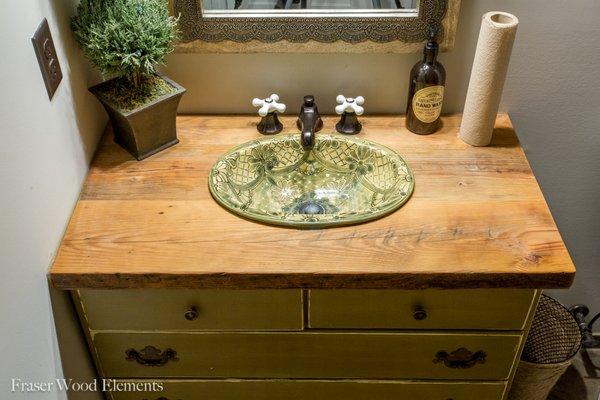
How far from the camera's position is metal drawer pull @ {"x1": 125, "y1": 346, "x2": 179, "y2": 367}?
1309mm

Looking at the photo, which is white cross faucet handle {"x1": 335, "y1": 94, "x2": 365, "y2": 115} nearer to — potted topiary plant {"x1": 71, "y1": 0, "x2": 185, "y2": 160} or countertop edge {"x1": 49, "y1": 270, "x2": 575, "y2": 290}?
potted topiary plant {"x1": 71, "y1": 0, "x2": 185, "y2": 160}

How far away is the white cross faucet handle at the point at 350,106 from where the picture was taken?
1.43 meters

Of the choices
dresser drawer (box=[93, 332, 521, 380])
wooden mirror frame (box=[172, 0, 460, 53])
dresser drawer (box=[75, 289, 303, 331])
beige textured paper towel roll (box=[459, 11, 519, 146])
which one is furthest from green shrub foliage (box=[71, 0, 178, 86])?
beige textured paper towel roll (box=[459, 11, 519, 146])

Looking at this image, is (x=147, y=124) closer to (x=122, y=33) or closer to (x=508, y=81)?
(x=122, y=33)

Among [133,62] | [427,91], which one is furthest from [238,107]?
[427,91]

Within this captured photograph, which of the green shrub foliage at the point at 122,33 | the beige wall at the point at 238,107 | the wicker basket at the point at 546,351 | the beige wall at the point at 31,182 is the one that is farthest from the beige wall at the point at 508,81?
the wicker basket at the point at 546,351

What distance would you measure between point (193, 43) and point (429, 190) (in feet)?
2.12

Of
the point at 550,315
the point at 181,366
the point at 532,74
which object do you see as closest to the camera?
the point at 181,366

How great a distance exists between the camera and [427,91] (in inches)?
54.4

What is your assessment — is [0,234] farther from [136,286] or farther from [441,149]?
[441,149]

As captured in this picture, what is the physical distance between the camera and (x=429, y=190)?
4.25 ft

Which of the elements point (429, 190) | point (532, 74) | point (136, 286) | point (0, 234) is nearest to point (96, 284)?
point (136, 286)

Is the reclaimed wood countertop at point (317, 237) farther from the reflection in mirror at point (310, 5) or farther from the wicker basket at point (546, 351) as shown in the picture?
the wicker basket at point (546, 351)

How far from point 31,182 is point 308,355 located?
0.67m
